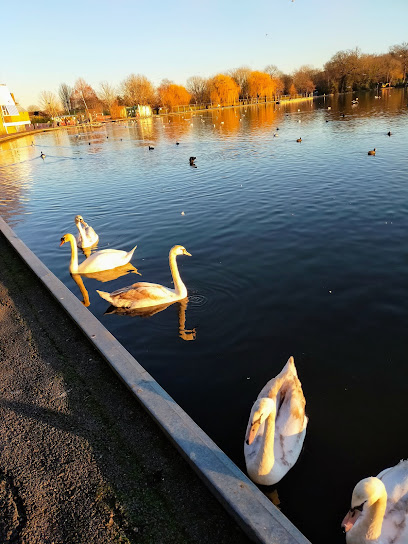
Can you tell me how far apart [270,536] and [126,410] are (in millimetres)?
2414

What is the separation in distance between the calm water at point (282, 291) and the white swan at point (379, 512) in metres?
0.58

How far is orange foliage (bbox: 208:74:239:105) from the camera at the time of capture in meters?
131

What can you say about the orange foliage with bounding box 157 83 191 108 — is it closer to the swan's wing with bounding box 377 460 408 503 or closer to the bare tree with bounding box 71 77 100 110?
the bare tree with bounding box 71 77 100 110

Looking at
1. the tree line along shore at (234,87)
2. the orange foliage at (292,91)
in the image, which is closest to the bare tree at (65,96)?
the tree line along shore at (234,87)

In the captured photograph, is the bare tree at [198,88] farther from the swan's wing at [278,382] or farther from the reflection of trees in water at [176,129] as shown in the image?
the swan's wing at [278,382]

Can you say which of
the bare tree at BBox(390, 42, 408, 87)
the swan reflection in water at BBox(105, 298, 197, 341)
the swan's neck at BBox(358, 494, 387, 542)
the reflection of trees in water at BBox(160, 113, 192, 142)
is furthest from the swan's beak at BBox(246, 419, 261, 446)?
the bare tree at BBox(390, 42, 408, 87)

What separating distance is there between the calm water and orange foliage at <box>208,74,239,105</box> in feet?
396

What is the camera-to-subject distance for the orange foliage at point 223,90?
130875mm

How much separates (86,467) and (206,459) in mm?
1404

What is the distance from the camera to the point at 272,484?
4.58 m

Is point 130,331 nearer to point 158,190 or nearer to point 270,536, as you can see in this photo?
point 270,536

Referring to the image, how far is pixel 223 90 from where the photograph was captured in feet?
429

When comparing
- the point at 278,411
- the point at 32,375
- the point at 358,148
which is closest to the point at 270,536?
the point at 278,411

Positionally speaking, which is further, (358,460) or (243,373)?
(243,373)
